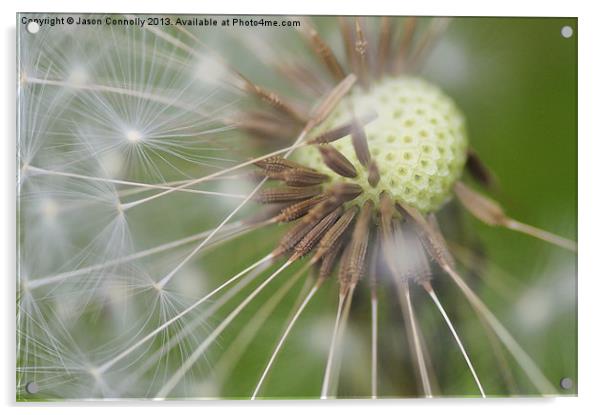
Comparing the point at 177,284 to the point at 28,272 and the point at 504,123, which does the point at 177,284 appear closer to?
the point at 28,272

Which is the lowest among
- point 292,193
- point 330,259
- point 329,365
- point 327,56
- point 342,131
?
point 329,365

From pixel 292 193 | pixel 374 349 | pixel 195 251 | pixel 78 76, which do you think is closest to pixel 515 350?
pixel 374 349

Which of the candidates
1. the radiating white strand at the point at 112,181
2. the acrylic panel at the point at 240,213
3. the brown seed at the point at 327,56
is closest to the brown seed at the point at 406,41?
the acrylic panel at the point at 240,213

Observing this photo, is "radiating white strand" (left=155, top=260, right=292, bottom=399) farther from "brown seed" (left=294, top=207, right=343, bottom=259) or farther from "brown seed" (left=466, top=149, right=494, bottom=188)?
"brown seed" (left=466, top=149, right=494, bottom=188)

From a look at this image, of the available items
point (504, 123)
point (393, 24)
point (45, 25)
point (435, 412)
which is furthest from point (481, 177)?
point (45, 25)

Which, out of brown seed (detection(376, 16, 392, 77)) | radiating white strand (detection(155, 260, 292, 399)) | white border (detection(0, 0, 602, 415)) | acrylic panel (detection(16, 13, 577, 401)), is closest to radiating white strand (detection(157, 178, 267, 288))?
acrylic panel (detection(16, 13, 577, 401))

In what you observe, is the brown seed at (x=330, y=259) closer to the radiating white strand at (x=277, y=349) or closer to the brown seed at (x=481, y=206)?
the radiating white strand at (x=277, y=349)

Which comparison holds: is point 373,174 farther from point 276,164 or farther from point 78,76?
point 78,76
